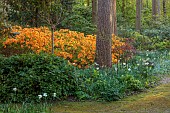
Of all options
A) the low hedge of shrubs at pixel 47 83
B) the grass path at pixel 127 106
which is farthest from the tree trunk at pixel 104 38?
the grass path at pixel 127 106

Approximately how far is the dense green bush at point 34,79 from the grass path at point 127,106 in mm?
446

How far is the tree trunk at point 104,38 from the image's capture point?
11250mm

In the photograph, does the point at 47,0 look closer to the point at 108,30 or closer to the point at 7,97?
the point at 108,30

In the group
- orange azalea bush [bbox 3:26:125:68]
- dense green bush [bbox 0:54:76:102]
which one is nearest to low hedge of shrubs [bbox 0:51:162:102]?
dense green bush [bbox 0:54:76:102]

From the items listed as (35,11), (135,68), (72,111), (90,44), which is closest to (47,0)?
(35,11)

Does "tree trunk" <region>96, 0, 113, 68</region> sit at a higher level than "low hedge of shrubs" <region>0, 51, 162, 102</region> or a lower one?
higher

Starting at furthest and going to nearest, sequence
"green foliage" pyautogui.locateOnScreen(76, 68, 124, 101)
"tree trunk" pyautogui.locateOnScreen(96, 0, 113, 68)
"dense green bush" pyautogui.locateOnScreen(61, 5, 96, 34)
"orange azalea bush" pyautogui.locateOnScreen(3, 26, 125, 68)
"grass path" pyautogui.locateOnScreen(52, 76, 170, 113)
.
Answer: "dense green bush" pyautogui.locateOnScreen(61, 5, 96, 34) < "orange azalea bush" pyautogui.locateOnScreen(3, 26, 125, 68) < "tree trunk" pyautogui.locateOnScreen(96, 0, 113, 68) < "green foliage" pyautogui.locateOnScreen(76, 68, 124, 101) < "grass path" pyautogui.locateOnScreen(52, 76, 170, 113)

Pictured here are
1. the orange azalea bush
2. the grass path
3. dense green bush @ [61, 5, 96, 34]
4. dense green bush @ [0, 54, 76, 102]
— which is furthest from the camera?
dense green bush @ [61, 5, 96, 34]

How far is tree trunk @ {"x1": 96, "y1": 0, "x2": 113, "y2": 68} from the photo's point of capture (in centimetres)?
1125

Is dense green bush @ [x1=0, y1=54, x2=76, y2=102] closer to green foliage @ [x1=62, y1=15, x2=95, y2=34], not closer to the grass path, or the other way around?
the grass path

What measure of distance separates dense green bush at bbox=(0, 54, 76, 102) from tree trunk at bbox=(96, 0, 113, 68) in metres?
3.12

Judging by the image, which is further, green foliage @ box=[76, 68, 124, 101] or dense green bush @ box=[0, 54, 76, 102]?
green foliage @ box=[76, 68, 124, 101]

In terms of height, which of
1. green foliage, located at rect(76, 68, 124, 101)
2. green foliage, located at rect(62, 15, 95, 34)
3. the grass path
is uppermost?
green foliage, located at rect(62, 15, 95, 34)

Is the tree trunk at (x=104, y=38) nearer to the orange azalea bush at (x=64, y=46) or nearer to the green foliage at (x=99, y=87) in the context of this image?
the orange azalea bush at (x=64, y=46)
